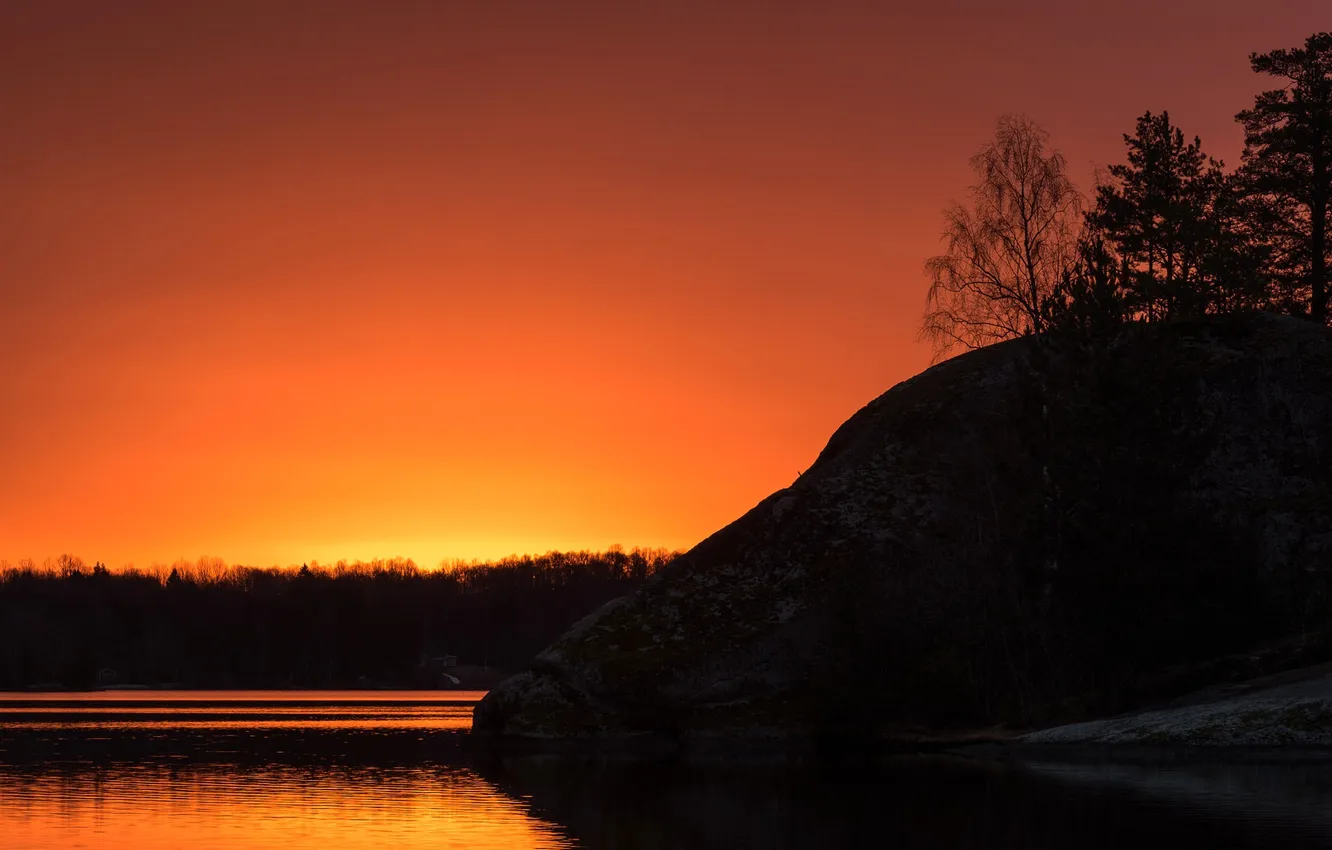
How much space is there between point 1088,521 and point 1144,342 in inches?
292

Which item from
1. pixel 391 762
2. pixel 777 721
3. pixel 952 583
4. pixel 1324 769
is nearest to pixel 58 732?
pixel 391 762

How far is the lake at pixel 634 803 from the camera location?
2883cm

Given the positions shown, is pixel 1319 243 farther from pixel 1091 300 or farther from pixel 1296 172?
pixel 1091 300

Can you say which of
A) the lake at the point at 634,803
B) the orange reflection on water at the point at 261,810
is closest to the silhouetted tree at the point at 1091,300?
the lake at the point at 634,803

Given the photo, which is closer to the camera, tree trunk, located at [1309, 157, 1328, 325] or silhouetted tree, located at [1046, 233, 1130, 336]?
silhouetted tree, located at [1046, 233, 1130, 336]

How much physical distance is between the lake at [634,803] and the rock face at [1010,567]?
6.93 meters

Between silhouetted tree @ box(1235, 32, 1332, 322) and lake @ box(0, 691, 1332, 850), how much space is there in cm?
4896

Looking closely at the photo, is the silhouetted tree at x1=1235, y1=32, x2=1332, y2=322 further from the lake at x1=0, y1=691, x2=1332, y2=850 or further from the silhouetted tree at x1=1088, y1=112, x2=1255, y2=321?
the lake at x1=0, y1=691, x2=1332, y2=850

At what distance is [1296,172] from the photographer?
85.7 meters

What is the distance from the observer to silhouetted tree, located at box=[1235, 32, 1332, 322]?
84062 millimetres

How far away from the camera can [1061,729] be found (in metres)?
50.0

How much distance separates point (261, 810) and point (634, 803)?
28.6 ft

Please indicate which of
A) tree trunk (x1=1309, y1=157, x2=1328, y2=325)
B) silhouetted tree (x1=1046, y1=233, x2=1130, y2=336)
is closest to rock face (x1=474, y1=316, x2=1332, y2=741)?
silhouetted tree (x1=1046, y1=233, x2=1130, y2=336)

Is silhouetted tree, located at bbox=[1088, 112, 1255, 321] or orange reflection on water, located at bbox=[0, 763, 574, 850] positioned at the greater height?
silhouetted tree, located at bbox=[1088, 112, 1255, 321]
